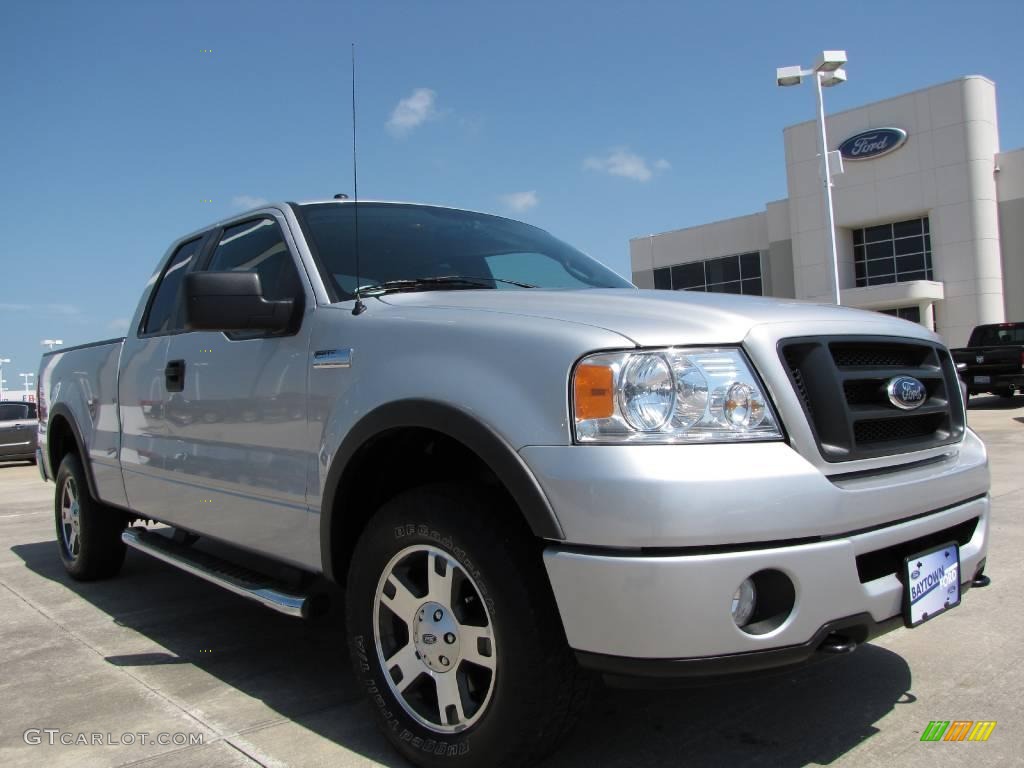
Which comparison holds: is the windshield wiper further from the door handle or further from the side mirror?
the door handle

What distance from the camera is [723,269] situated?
37844mm

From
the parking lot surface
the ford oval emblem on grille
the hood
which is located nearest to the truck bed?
the parking lot surface

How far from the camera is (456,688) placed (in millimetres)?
2422

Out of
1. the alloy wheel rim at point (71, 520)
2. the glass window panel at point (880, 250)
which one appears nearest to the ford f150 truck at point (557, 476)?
the alloy wheel rim at point (71, 520)

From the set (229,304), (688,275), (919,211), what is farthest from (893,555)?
(688,275)

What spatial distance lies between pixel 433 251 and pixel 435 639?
5.39 feet

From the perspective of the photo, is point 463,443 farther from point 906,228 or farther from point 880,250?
point 880,250

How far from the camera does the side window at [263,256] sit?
332cm

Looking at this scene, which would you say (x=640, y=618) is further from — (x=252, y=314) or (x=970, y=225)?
(x=970, y=225)

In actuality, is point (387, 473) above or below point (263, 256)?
below

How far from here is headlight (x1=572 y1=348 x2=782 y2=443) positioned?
2115mm

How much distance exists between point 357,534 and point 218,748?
807mm

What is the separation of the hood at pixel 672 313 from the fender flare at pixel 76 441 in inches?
120

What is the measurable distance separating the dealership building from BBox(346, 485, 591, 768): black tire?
28.6m
